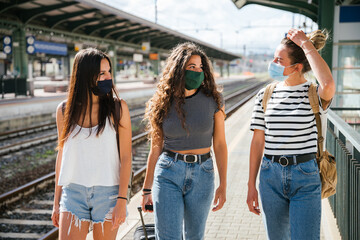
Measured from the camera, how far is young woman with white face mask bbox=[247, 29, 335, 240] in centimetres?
257

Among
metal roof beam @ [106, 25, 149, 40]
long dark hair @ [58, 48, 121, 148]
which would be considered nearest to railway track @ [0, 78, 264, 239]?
long dark hair @ [58, 48, 121, 148]

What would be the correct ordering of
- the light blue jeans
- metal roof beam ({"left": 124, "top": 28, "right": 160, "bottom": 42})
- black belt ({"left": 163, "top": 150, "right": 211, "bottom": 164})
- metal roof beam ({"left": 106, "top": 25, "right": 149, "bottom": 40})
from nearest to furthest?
the light blue jeans
black belt ({"left": 163, "top": 150, "right": 211, "bottom": 164})
metal roof beam ({"left": 106, "top": 25, "right": 149, "bottom": 40})
metal roof beam ({"left": 124, "top": 28, "right": 160, "bottom": 42})

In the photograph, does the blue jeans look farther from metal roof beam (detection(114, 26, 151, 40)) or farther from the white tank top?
metal roof beam (detection(114, 26, 151, 40))

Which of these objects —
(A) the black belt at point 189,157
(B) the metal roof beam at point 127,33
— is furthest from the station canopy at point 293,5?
(B) the metal roof beam at point 127,33

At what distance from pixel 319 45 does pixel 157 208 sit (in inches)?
54.0

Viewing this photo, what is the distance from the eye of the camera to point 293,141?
2.63 m

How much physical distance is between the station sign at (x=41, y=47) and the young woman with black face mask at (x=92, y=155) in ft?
Result: 76.4

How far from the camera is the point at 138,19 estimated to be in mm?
27141

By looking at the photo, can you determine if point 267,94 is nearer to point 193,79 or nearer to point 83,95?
point 193,79

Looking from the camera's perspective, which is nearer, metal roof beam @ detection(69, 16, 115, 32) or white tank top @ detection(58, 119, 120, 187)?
white tank top @ detection(58, 119, 120, 187)

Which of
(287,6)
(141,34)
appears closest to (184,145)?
(287,6)

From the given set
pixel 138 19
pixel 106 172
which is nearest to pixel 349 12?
pixel 106 172

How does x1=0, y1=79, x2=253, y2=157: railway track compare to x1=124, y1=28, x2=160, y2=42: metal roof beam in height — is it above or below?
below

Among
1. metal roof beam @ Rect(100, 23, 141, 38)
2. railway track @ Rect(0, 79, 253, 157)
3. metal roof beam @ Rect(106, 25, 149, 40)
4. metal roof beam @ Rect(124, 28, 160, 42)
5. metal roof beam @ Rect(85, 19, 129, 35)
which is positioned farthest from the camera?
metal roof beam @ Rect(124, 28, 160, 42)
